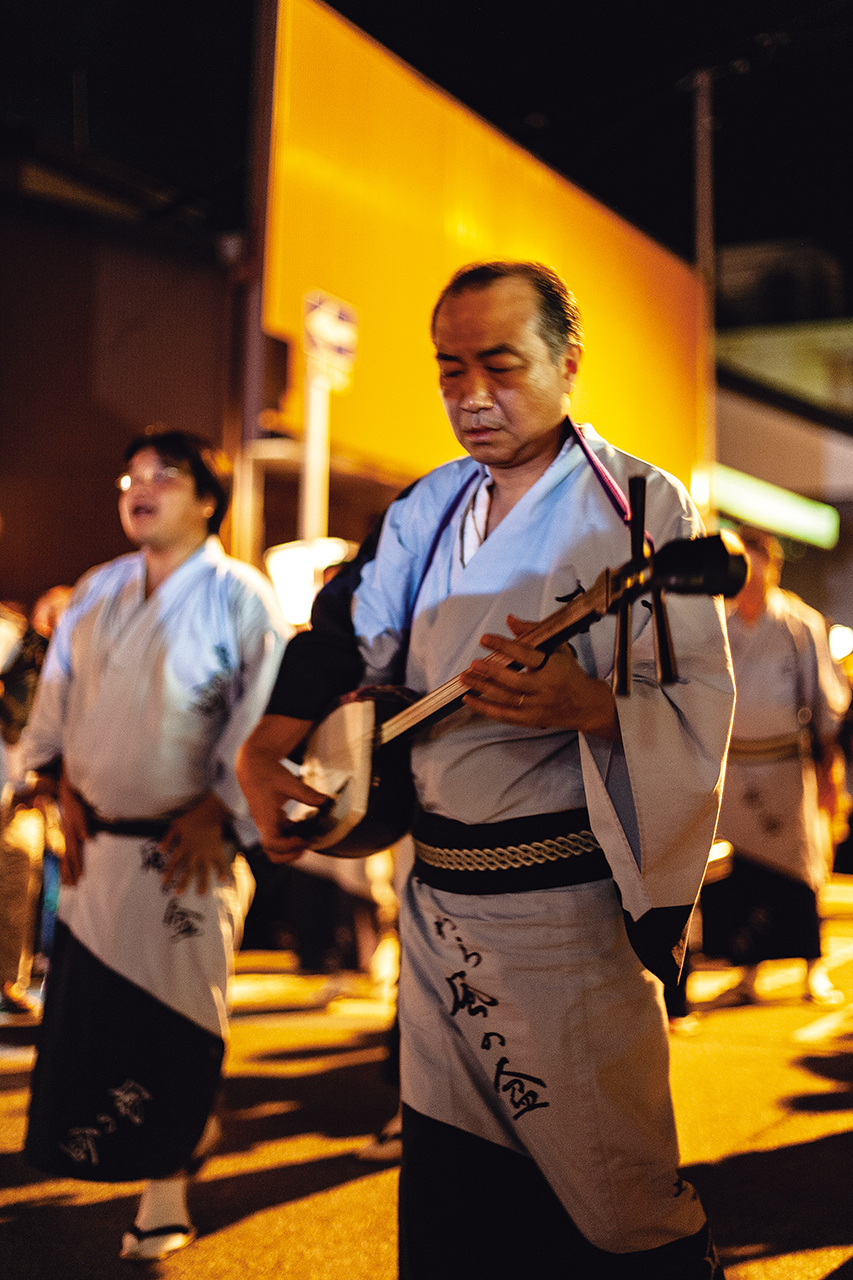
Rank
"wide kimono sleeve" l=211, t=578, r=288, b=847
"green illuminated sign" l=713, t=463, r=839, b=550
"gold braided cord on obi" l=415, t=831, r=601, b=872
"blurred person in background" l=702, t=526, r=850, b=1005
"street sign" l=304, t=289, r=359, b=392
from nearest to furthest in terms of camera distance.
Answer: "gold braided cord on obi" l=415, t=831, r=601, b=872
"wide kimono sleeve" l=211, t=578, r=288, b=847
"blurred person in background" l=702, t=526, r=850, b=1005
"street sign" l=304, t=289, r=359, b=392
"green illuminated sign" l=713, t=463, r=839, b=550

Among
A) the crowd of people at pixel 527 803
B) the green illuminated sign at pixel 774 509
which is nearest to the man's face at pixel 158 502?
the crowd of people at pixel 527 803

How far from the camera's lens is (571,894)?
61.2 inches

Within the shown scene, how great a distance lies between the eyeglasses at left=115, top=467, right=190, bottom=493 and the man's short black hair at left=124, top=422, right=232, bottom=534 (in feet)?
0.06

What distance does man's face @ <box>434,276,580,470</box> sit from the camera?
1597mm

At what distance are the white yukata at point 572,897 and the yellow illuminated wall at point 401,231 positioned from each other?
12.3ft

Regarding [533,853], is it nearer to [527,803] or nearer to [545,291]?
[527,803]

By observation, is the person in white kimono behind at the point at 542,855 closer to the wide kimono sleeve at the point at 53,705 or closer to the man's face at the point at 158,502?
the man's face at the point at 158,502

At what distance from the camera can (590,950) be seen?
155cm

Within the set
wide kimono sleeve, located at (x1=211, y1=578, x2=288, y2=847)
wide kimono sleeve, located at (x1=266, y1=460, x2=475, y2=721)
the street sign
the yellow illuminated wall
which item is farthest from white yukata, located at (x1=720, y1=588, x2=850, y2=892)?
wide kimono sleeve, located at (x1=266, y1=460, x2=475, y2=721)

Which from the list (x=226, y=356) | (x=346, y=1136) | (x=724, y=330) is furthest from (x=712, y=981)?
(x=724, y=330)

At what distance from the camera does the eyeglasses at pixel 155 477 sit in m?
2.72

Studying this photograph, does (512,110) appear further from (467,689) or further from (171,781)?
(467,689)

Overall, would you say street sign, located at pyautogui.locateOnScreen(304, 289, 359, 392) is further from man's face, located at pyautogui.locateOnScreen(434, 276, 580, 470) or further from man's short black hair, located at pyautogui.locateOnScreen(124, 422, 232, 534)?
man's face, located at pyautogui.locateOnScreen(434, 276, 580, 470)

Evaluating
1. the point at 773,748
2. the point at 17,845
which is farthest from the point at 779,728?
the point at 17,845
